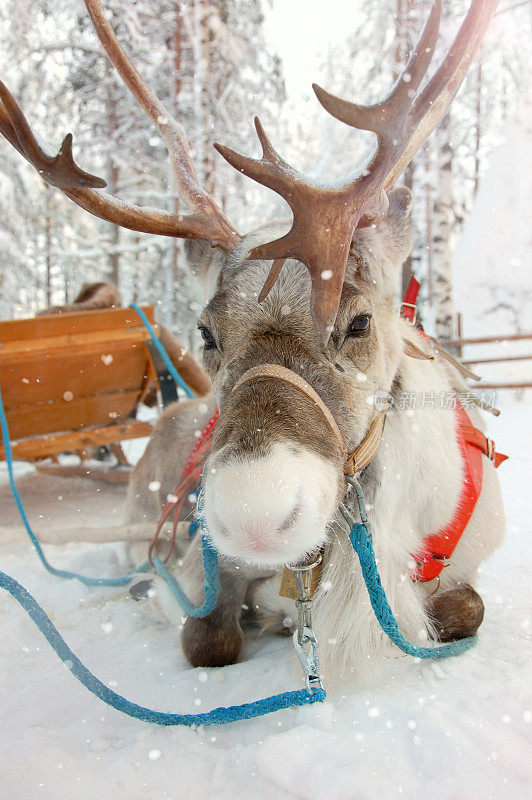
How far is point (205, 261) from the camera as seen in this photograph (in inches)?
86.6

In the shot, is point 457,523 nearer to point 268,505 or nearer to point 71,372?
point 268,505

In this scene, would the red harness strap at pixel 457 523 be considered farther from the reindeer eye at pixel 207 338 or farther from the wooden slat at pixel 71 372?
the wooden slat at pixel 71 372

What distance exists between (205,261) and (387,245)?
73cm

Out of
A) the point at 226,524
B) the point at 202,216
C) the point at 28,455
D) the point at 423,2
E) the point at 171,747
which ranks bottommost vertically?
the point at 28,455

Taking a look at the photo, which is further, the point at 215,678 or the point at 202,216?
the point at 202,216

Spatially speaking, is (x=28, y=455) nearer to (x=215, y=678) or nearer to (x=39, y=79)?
(x=215, y=678)

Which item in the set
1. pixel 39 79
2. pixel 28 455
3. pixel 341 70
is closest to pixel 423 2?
pixel 341 70

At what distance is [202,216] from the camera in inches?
80.3

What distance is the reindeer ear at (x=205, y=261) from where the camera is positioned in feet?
6.94

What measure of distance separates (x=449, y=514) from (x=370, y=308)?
34.7 inches

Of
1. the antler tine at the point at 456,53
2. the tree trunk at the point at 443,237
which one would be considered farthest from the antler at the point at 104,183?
the tree trunk at the point at 443,237

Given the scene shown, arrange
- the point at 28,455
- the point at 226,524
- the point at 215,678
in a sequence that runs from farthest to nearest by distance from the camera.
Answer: the point at 28,455 → the point at 215,678 → the point at 226,524

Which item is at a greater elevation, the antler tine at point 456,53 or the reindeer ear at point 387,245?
the antler tine at point 456,53

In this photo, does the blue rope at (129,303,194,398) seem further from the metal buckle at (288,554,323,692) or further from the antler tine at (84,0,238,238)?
the metal buckle at (288,554,323,692)
